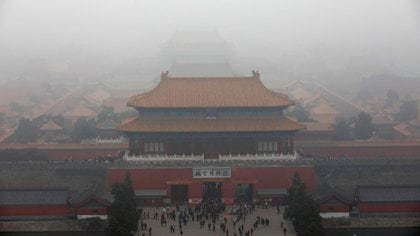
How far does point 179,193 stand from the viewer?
27.7 metres

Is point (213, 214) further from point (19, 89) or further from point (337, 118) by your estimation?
point (19, 89)

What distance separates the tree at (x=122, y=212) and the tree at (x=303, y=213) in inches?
238

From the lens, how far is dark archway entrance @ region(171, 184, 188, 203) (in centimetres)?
2759

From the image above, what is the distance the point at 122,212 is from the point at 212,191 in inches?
259

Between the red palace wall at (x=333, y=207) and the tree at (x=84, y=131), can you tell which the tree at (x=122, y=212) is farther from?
the tree at (x=84, y=131)

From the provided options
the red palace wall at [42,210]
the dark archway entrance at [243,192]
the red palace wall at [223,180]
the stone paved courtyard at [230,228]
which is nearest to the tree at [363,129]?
the red palace wall at [223,180]

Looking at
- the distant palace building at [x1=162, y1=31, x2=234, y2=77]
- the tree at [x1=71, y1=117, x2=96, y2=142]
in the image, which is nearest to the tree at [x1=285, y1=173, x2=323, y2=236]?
the tree at [x1=71, y1=117, x2=96, y2=142]

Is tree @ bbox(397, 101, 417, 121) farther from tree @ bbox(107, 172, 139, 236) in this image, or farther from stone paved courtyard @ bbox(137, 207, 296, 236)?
tree @ bbox(107, 172, 139, 236)

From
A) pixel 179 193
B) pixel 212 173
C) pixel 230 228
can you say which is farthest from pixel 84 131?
pixel 230 228

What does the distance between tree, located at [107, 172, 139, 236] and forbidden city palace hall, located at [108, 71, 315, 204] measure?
377 cm

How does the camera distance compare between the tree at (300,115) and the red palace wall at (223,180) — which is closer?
the red palace wall at (223,180)

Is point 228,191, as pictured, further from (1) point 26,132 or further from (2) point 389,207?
(1) point 26,132

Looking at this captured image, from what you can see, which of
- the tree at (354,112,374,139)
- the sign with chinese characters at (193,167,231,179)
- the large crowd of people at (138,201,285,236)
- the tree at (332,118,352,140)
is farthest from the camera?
the tree at (354,112,374,139)

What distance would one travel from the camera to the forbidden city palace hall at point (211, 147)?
27391 mm
